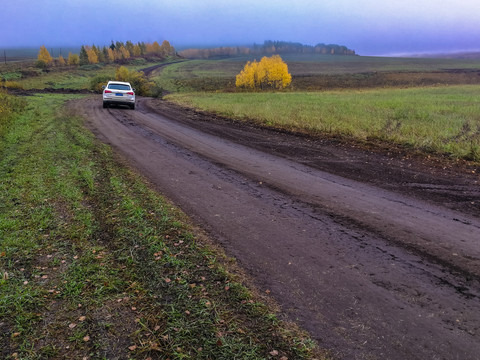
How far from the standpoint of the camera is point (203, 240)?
3938 mm

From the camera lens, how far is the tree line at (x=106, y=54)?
101938mm

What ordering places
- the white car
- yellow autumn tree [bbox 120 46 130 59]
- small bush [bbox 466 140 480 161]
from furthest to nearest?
yellow autumn tree [bbox 120 46 130 59] < the white car < small bush [bbox 466 140 480 161]

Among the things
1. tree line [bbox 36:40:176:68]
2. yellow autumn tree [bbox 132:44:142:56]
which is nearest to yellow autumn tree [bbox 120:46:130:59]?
tree line [bbox 36:40:176:68]

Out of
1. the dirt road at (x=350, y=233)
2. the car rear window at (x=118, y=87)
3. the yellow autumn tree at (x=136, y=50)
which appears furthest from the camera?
the yellow autumn tree at (x=136, y=50)

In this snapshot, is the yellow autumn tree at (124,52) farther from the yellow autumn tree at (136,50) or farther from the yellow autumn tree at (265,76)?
the yellow autumn tree at (265,76)

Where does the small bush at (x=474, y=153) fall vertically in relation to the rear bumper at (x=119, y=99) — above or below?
below

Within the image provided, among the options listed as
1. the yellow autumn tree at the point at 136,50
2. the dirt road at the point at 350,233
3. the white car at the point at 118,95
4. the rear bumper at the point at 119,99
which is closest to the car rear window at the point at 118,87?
the white car at the point at 118,95

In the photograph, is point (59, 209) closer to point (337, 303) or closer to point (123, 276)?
point (123, 276)

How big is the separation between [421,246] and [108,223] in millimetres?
4026

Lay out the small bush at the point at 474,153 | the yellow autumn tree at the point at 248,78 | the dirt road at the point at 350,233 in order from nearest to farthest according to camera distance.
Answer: the dirt road at the point at 350,233 < the small bush at the point at 474,153 < the yellow autumn tree at the point at 248,78

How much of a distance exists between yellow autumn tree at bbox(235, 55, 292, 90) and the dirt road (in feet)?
169

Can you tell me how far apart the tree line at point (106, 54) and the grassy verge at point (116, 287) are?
9169cm

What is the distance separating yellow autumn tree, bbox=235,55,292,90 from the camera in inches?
2261

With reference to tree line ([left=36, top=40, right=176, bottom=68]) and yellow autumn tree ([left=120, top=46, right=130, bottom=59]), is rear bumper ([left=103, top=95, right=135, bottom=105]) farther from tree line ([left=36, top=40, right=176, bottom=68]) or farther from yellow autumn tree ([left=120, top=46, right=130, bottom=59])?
yellow autumn tree ([left=120, top=46, right=130, bottom=59])
